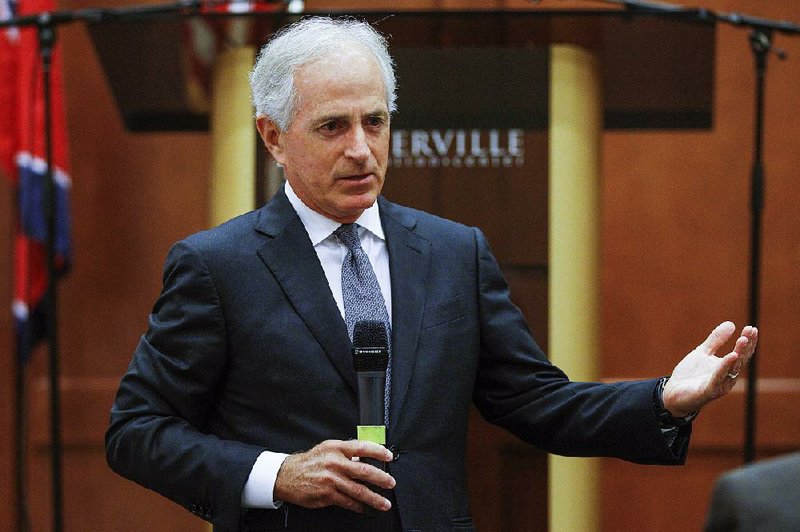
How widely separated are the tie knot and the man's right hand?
0.36 meters

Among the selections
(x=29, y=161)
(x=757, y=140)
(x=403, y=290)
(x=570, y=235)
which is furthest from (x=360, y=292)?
(x=29, y=161)

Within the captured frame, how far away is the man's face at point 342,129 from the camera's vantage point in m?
1.79

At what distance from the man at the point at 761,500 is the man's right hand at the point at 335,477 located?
0.77m

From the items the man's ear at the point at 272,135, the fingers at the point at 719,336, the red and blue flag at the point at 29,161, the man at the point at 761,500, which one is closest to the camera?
the man at the point at 761,500

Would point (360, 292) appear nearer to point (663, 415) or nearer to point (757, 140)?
point (663, 415)

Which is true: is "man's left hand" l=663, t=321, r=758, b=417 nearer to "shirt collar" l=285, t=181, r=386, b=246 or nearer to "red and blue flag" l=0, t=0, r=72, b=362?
"shirt collar" l=285, t=181, r=386, b=246

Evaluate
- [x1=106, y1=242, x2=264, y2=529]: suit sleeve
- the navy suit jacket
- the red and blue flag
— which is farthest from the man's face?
the red and blue flag

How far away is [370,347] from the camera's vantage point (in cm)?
162

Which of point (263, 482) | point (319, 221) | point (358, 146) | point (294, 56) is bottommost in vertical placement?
point (263, 482)

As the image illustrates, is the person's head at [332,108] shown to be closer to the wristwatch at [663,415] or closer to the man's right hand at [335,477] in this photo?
the man's right hand at [335,477]

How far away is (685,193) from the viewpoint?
399cm

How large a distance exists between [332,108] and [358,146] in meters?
0.07

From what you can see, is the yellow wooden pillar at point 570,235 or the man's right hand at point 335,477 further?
the yellow wooden pillar at point 570,235

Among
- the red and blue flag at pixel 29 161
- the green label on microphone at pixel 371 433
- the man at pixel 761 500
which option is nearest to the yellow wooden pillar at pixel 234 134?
the green label on microphone at pixel 371 433
